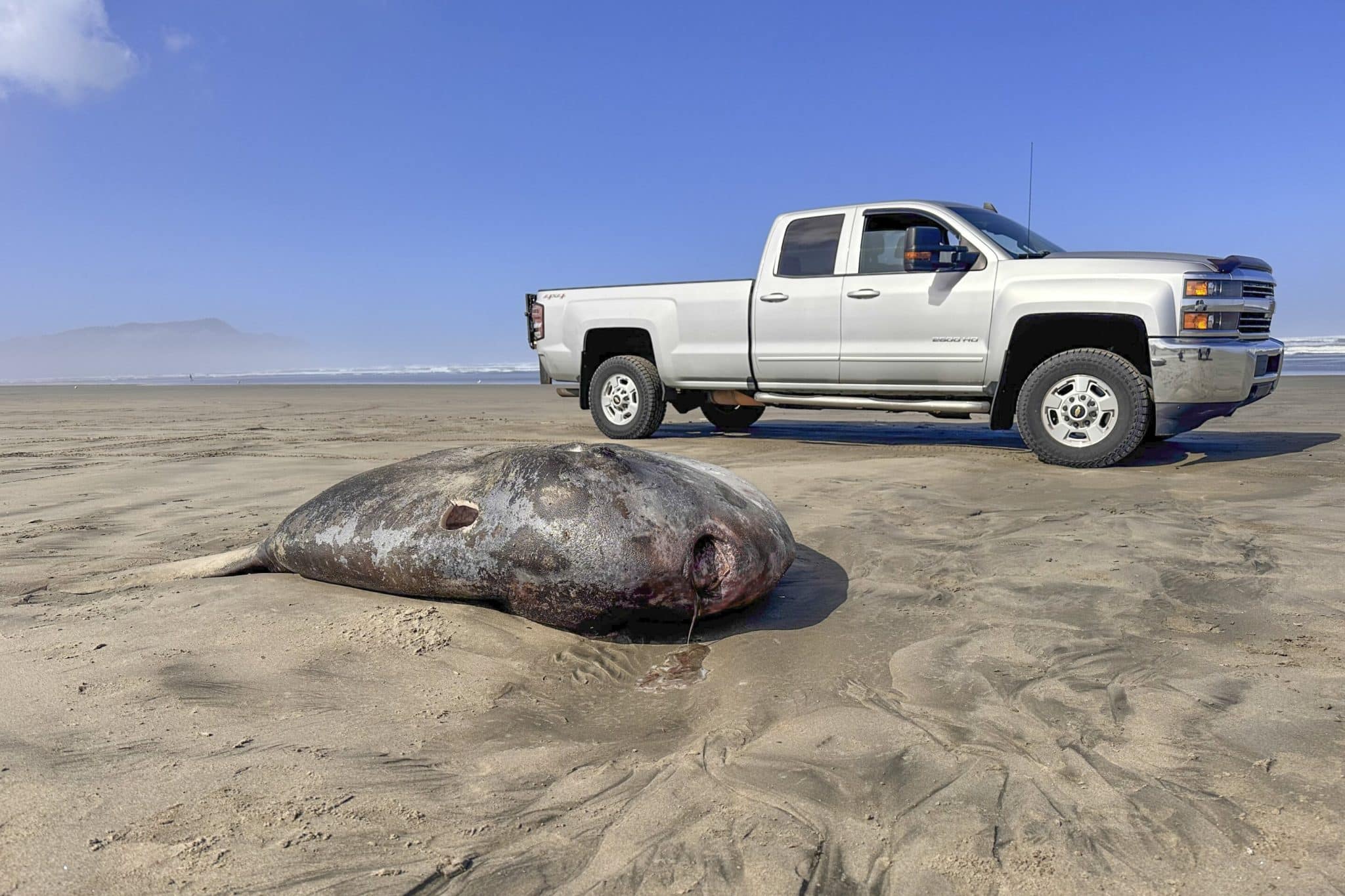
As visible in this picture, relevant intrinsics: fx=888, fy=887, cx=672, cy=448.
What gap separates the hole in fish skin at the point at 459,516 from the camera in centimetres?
324

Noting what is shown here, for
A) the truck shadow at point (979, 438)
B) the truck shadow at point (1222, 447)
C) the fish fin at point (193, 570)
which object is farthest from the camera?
the truck shadow at point (979, 438)

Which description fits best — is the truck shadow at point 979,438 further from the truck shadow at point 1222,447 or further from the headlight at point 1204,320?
the headlight at point 1204,320

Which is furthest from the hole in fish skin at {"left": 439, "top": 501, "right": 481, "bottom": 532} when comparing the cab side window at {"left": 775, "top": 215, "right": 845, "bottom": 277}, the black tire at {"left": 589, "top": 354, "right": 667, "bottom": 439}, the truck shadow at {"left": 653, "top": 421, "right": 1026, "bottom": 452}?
the black tire at {"left": 589, "top": 354, "right": 667, "bottom": 439}

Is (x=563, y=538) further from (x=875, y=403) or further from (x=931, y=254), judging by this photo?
(x=875, y=403)

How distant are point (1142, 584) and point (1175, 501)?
1.88 m

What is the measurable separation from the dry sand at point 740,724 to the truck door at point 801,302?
3389 millimetres

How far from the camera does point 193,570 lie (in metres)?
3.73

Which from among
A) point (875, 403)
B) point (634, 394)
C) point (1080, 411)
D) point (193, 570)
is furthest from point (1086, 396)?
point (193, 570)

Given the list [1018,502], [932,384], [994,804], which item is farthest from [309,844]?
[932,384]

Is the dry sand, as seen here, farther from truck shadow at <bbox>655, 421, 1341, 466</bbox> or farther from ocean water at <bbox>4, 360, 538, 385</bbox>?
ocean water at <bbox>4, 360, 538, 385</bbox>

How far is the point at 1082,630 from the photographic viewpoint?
310cm

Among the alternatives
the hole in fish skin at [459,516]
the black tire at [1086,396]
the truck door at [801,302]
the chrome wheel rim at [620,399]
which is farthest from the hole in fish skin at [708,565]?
the chrome wheel rim at [620,399]

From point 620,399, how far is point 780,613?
20.3ft

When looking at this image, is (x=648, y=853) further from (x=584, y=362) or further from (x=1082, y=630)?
(x=584, y=362)
